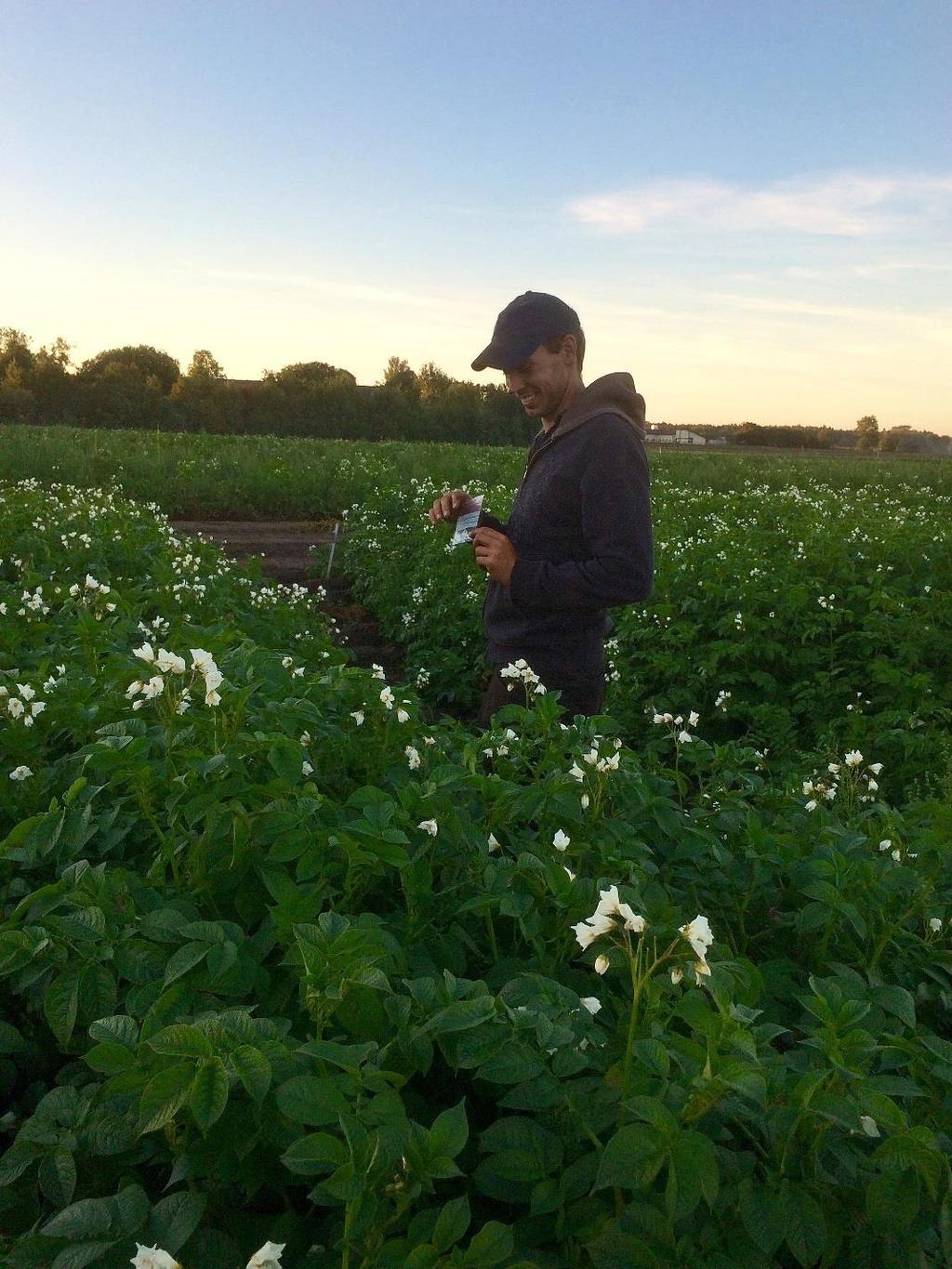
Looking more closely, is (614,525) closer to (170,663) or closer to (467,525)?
(467,525)

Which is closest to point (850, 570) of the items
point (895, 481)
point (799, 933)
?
point (799, 933)

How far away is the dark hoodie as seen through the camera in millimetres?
3473

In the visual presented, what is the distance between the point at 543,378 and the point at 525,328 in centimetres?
21

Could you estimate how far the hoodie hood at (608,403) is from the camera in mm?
3539

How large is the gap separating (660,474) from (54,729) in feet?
75.9

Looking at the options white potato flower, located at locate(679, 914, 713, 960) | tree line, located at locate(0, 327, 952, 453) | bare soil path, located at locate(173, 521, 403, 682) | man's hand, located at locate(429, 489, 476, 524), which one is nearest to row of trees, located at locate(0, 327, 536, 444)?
tree line, located at locate(0, 327, 952, 453)

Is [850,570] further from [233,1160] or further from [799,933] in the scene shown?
[233,1160]

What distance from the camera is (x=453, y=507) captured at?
400 cm

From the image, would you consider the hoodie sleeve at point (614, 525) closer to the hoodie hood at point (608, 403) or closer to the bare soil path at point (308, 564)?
the hoodie hood at point (608, 403)

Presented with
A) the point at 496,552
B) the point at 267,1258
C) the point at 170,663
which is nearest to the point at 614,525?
the point at 496,552

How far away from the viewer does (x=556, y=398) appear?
145 inches

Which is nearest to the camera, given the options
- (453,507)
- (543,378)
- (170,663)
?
(170,663)

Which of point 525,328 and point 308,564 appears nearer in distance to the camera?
point 525,328

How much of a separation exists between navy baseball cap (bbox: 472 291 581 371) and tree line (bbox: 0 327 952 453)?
161ft
